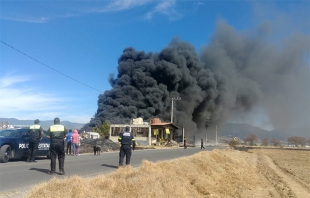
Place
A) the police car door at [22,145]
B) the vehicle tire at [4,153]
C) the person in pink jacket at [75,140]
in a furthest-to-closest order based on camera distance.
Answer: the person in pink jacket at [75,140]
the police car door at [22,145]
the vehicle tire at [4,153]

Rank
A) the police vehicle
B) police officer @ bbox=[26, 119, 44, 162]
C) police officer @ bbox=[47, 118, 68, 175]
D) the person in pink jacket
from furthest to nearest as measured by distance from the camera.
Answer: the person in pink jacket → police officer @ bbox=[26, 119, 44, 162] → the police vehicle → police officer @ bbox=[47, 118, 68, 175]

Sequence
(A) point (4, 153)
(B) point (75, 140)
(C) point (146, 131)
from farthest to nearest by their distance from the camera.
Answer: (C) point (146, 131), (B) point (75, 140), (A) point (4, 153)

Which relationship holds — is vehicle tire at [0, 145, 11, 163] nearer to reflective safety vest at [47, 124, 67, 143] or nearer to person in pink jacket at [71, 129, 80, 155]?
reflective safety vest at [47, 124, 67, 143]

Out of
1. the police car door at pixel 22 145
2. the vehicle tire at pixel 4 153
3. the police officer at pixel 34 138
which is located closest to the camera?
the vehicle tire at pixel 4 153

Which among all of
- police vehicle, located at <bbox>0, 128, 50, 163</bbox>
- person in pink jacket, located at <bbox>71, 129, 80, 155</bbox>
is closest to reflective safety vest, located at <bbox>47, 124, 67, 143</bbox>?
police vehicle, located at <bbox>0, 128, 50, 163</bbox>

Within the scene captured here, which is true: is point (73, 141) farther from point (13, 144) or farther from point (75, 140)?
point (13, 144)

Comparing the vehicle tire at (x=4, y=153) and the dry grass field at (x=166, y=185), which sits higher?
the vehicle tire at (x=4, y=153)

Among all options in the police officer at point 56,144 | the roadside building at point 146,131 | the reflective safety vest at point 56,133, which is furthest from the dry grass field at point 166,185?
the roadside building at point 146,131

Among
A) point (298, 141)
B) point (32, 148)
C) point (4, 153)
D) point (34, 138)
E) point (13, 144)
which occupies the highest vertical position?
point (34, 138)

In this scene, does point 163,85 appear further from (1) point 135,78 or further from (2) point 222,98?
(2) point 222,98

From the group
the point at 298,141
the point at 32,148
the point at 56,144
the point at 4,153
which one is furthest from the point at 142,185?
the point at 298,141

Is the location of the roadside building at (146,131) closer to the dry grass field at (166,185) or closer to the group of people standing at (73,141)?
the group of people standing at (73,141)

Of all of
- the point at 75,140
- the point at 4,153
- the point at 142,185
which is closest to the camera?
the point at 142,185

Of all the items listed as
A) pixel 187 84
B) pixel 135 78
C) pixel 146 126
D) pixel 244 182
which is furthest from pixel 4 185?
pixel 187 84
